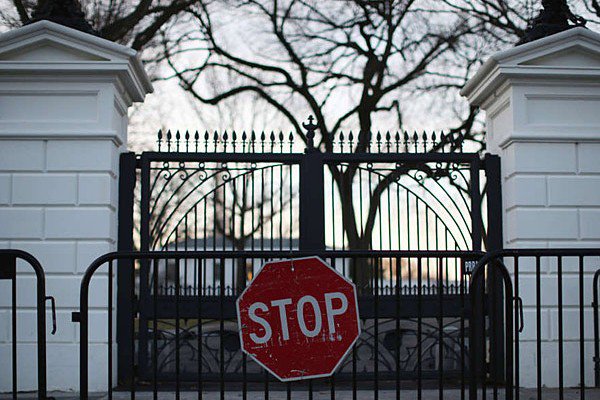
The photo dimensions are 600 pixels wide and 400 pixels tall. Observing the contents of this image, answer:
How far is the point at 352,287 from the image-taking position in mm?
5590

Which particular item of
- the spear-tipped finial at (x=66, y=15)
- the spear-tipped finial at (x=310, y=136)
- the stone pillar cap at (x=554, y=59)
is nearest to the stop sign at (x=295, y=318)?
the spear-tipped finial at (x=310, y=136)

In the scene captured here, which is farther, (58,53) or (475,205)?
(475,205)

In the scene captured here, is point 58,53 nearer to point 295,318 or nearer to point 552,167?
point 295,318

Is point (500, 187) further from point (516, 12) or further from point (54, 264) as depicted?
point (516, 12)

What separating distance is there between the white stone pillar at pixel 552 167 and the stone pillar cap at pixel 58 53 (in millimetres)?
3960

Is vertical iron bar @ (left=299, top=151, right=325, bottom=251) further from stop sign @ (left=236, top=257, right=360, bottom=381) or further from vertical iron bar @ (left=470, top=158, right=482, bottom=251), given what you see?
stop sign @ (left=236, top=257, right=360, bottom=381)

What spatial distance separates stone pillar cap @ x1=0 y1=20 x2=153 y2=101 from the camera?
8.38m

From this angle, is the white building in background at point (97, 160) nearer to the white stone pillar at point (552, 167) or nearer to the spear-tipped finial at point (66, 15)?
the white stone pillar at point (552, 167)

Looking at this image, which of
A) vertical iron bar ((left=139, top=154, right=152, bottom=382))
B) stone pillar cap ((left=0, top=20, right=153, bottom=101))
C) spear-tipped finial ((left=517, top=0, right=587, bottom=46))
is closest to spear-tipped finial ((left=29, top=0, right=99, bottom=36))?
stone pillar cap ((left=0, top=20, right=153, bottom=101))

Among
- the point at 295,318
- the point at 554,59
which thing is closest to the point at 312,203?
the point at 554,59

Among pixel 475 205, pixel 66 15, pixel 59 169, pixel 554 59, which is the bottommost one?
pixel 475 205

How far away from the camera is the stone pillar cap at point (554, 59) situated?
340 inches

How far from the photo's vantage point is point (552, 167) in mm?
8727

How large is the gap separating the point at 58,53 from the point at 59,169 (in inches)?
47.7
